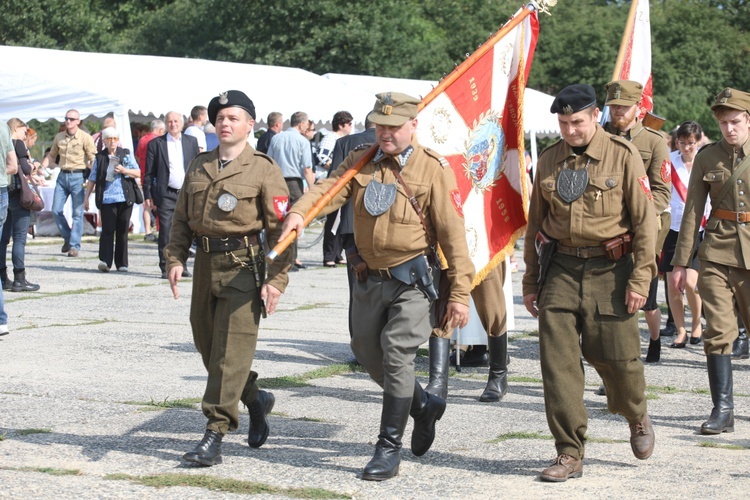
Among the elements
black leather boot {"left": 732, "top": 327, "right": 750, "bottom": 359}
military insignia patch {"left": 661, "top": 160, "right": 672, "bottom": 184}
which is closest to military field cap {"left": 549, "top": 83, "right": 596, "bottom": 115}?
military insignia patch {"left": 661, "top": 160, "right": 672, "bottom": 184}

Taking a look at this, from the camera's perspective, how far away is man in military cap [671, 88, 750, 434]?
6984 mm

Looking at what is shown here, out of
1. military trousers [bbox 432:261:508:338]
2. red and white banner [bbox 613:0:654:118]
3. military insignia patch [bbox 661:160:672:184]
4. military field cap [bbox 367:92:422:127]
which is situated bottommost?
military trousers [bbox 432:261:508:338]

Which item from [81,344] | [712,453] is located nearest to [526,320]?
[81,344]

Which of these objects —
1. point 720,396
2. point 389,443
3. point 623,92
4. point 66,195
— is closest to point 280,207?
point 389,443

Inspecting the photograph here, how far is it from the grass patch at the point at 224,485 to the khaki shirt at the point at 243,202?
96 centimetres

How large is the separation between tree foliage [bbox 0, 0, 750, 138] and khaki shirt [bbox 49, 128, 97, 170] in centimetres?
2286

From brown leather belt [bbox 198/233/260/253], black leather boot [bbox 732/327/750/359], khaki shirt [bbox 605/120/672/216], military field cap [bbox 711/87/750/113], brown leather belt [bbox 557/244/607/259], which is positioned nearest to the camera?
brown leather belt [bbox 557/244/607/259]

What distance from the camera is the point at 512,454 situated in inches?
239

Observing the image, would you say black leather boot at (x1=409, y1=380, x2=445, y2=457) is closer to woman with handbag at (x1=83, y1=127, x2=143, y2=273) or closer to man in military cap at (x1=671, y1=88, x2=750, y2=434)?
man in military cap at (x1=671, y1=88, x2=750, y2=434)

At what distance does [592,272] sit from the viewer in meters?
5.70

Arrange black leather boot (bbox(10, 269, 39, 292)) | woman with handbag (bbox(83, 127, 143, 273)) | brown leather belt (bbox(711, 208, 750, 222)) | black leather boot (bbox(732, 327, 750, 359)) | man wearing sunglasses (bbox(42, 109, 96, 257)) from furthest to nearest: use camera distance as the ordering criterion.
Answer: man wearing sunglasses (bbox(42, 109, 96, 257))
woman with handbag (bbox(83, 127, 143, 273))
black leather boot (bbox(10, 269, 39, 292))
black leather boot (bbox(732, 327, 750, 359))
brown leather belt (bbox(711, 208, 750, 222))

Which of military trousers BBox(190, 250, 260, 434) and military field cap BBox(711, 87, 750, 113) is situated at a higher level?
military field cap BBox(711, 87, 750, 113)

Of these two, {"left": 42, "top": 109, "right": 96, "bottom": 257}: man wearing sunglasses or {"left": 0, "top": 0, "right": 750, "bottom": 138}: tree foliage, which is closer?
{"left": 42, "top": 109, "right": 96, "bottom": 257}: man wearing sunglasses

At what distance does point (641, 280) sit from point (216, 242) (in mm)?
2037
